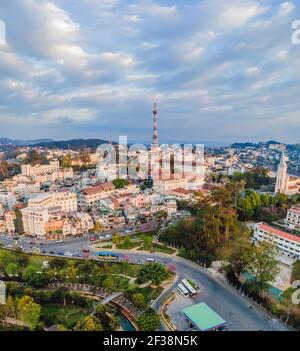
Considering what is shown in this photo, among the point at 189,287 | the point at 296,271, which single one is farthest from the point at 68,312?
the point at 296,271

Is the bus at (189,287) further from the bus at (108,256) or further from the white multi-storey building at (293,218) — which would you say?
the white multi-storey building at (293,218)

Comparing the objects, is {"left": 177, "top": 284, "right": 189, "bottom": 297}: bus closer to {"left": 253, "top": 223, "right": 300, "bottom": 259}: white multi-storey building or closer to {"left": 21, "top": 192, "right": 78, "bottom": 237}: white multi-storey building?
{"left": 253, "top": 223, "right": 300, "bottom": 259}: white multi-storey building

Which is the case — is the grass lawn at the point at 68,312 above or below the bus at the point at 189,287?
below

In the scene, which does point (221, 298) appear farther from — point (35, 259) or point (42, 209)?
point (42, 209)

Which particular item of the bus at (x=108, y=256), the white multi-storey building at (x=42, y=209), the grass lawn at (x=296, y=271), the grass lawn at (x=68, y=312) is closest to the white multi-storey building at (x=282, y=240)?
the grass lawn at (x=296, y=271)
